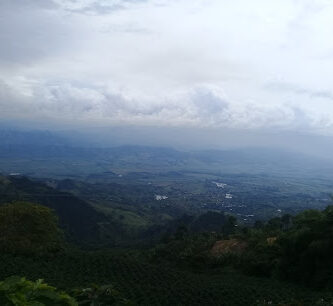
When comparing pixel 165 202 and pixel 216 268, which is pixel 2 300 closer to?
pixel 216 268

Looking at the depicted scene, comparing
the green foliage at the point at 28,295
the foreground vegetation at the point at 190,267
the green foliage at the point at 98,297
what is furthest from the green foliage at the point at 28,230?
the green foliage at the point at 28,295

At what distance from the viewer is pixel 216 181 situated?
7264 inches

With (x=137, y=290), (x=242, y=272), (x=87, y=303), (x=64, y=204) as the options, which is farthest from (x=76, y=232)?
(x=87, y=303)

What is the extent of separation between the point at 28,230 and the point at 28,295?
25.2 metres

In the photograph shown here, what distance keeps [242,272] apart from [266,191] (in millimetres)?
130513

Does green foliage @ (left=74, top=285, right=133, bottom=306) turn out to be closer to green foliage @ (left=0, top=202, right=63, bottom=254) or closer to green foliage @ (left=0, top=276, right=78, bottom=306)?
green foliage @ (left=0, top=276, right=78, bottom=306)

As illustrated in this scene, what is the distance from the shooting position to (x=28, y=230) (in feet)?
90.1

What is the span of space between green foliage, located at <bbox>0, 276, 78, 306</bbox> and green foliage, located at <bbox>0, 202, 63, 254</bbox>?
2144 centimetres

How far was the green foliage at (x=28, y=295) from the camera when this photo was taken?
3.80 metres

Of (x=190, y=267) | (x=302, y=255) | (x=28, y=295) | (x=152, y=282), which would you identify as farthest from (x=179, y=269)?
(x=28, y=295)

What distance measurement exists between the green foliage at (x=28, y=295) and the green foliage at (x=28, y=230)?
21439mm

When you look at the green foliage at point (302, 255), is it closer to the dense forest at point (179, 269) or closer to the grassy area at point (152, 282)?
the dense forest at point (179, 269)

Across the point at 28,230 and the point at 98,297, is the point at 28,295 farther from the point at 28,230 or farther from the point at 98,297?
the point at 28,230

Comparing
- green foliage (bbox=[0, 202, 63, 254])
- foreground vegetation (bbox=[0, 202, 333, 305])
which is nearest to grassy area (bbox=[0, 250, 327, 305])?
foreground vegetation (bbox=[0, 202, 333, 305])
